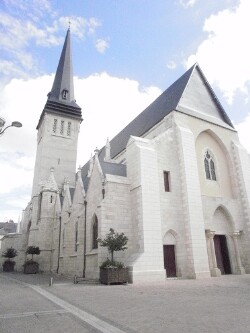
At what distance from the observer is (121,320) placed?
5102 mm

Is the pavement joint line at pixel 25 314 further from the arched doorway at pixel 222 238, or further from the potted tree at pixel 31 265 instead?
the potted tree at pixel 31 265

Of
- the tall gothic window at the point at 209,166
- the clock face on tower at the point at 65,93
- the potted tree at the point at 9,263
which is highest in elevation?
the clock face on tower at the point at 65,93

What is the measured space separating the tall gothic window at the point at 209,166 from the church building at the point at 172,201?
0.29 ft

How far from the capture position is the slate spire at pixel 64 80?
124ft

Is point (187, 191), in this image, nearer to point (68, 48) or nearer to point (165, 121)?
point (165, 121)

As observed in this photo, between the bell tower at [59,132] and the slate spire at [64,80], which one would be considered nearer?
the bell tower at [59,132]

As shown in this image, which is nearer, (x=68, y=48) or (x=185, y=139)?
(x=185, y=139)

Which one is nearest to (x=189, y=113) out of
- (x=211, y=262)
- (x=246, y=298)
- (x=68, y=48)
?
(x=211, y=262)

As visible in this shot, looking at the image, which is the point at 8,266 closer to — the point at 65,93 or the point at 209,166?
the point at 65,93

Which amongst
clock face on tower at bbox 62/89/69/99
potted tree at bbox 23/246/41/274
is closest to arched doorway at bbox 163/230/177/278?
potted tree at bbox 23/246/41/274

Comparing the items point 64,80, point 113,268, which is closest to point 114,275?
point 113,268

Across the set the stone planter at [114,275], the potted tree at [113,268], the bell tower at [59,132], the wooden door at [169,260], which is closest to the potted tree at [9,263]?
the bell tower at [59,132]

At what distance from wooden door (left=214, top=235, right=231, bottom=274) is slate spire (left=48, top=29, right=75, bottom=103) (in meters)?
29.2

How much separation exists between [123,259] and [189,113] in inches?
470
